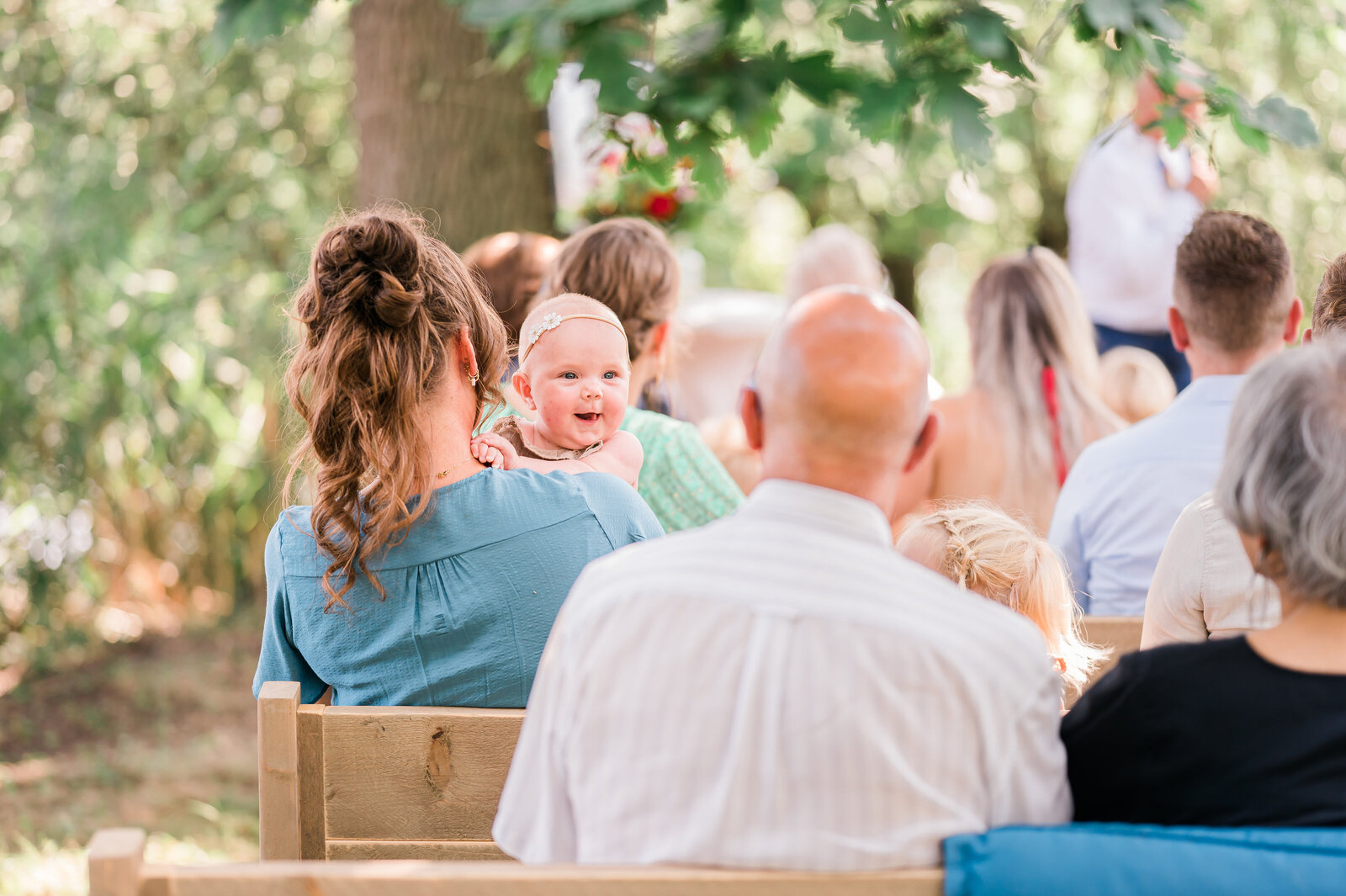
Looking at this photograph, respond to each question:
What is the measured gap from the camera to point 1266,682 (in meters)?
1.39

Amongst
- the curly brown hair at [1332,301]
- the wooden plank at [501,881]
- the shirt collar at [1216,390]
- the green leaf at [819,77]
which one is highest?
the green leaf at [819,77]

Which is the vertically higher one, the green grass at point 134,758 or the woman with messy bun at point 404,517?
the woman with messy bun at point 404,517

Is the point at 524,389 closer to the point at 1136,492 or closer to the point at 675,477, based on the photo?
the point at 675,477

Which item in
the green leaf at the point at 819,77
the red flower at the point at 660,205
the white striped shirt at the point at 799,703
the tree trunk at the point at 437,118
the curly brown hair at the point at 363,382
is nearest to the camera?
the white striped shirt at the point at 799,703

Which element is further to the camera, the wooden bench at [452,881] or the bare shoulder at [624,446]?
the bare shoulder at [624,446]

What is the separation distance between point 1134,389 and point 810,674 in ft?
10.7

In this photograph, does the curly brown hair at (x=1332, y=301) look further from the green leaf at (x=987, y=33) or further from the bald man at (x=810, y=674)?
the bald man at (x=810, y=674)

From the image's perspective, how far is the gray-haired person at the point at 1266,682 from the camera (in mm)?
1374

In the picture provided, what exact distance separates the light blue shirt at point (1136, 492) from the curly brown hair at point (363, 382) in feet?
5.50

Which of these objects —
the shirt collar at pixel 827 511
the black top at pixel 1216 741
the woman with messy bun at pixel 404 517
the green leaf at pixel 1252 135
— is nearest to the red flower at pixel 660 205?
the green leaf at pixel 1252 135

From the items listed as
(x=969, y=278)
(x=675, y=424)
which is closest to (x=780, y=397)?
(x=675, y=424)

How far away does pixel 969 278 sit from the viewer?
11172 mm

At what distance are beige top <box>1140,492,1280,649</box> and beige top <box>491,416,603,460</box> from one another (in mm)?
1113

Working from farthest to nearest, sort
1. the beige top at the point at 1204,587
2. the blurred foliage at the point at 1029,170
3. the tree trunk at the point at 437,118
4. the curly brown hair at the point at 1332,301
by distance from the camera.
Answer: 1. the blurred foliage at the point at 1029,170
2. the tree trunk at the point at 437,118
3. the curly brown hair at the point at 1332,301
4. the beige top at the point at 1204,587
